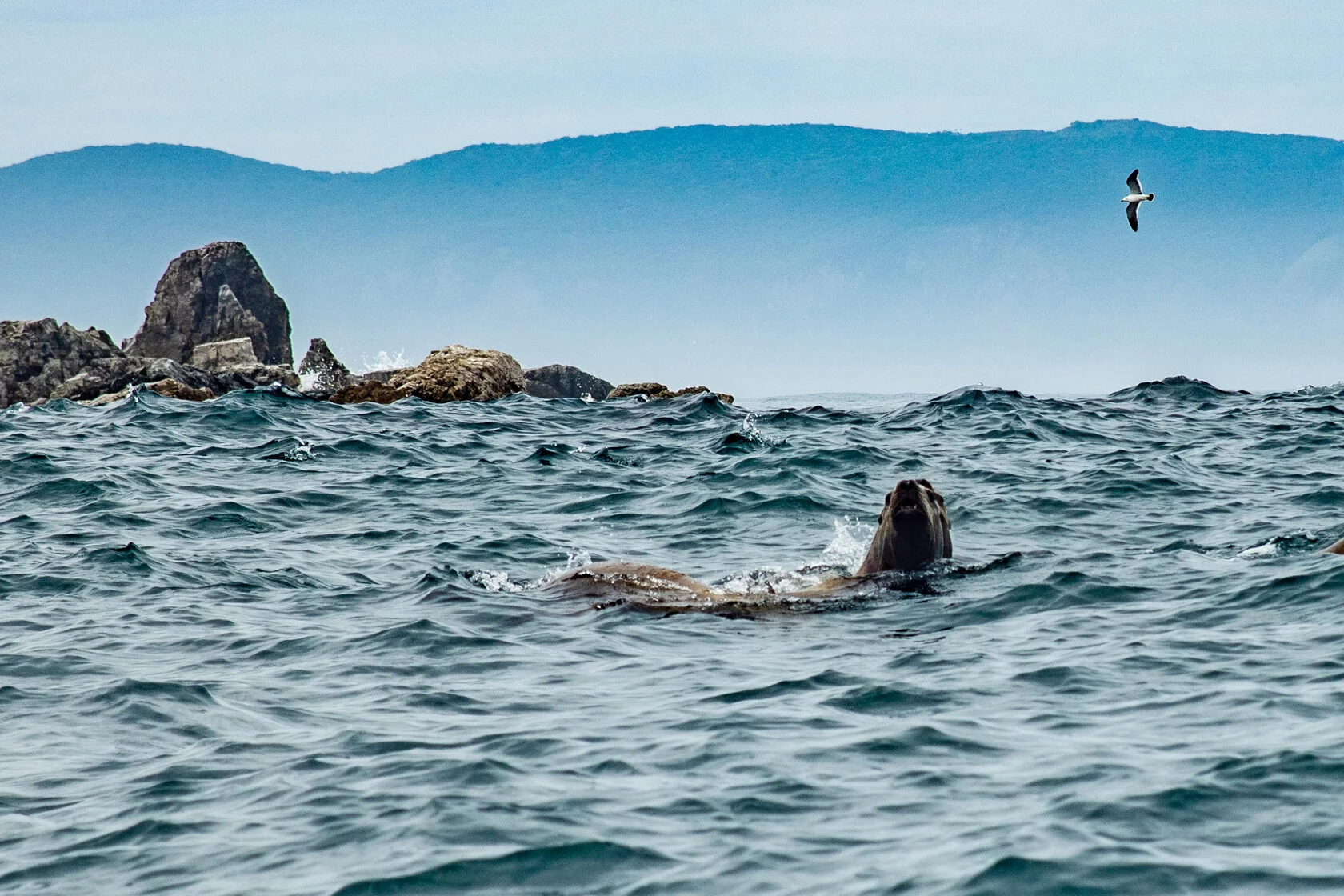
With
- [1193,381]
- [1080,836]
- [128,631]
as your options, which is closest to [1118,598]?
[1080,836]

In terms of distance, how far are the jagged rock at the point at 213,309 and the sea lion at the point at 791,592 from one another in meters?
48.8

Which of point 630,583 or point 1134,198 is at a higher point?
point 1134,198

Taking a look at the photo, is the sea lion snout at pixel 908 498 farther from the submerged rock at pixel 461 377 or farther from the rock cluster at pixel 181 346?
the rock cluster at pixel 181 346

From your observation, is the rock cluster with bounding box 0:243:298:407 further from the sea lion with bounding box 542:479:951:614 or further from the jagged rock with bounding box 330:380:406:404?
the sea lion with bounding box 542:479:951:614

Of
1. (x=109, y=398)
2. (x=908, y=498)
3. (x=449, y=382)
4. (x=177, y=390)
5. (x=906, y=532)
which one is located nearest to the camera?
(x=908, y=498)

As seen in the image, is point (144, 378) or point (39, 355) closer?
point (144, 378)

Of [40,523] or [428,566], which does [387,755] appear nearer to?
[428,566]

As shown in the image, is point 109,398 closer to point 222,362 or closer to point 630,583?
point 222,362

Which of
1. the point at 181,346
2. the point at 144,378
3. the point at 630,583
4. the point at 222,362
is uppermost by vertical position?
the point at 181,346

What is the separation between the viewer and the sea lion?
1202 cm

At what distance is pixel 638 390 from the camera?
36.7 meters

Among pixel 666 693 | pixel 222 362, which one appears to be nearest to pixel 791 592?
pixel 666 693

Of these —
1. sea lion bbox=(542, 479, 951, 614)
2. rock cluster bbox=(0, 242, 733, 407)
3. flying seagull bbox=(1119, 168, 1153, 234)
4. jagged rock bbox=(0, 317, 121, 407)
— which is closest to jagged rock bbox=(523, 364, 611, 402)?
rock cluster bbox=(0, 242, 733, 407)

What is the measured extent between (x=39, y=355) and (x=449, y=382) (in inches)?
798
